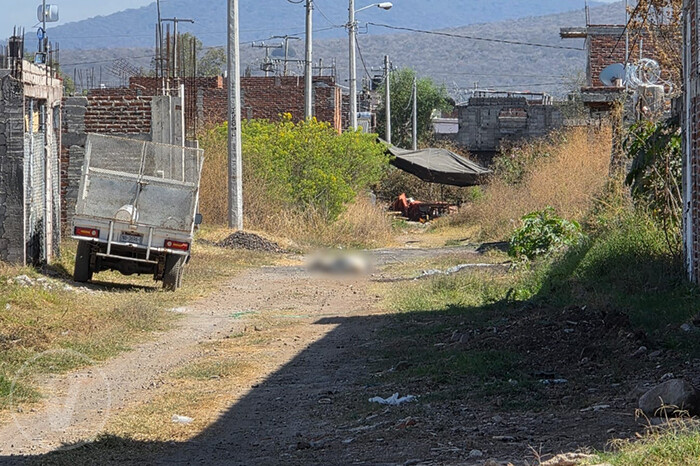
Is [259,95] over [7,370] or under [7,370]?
over

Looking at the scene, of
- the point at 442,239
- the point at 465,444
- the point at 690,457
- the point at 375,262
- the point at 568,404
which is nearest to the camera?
the point at 690,457

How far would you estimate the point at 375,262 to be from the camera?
25359 millimetres

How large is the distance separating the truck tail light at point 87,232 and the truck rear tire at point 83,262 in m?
0.48

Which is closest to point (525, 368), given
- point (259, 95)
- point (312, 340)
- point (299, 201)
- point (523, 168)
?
point (312, 340)

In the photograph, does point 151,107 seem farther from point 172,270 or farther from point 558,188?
point 558,188

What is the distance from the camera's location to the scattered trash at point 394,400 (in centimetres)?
976

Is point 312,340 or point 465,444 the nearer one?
point 465,444

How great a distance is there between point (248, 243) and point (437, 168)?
16.6m

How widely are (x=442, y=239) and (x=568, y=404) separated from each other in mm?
26301

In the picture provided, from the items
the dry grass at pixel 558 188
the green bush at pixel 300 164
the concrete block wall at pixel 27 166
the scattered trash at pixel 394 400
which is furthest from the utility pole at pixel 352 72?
the scattered trash at pixel 394 400

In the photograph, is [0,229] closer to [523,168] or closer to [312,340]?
A: [312,340]

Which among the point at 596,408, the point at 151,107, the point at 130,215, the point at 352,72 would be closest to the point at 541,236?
the point at 130,215

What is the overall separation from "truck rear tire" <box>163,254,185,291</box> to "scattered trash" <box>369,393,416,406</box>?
8.93m

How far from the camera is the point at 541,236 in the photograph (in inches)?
822
